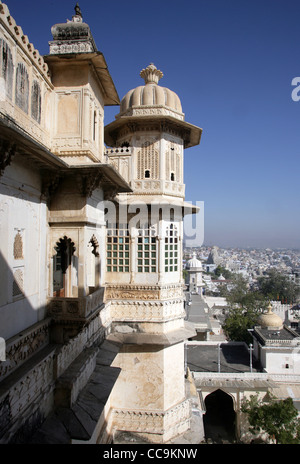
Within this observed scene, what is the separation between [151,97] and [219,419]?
20.6m

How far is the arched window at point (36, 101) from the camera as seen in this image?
6316 mm

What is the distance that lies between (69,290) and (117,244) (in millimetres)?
2946

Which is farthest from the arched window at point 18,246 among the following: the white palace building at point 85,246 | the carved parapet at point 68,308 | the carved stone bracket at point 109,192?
the carved stone bracket at point 109,192

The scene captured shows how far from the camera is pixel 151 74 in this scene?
12141mm

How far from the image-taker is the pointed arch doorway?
2005 centimetres

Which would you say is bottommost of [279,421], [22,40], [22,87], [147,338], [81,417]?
[279,421]

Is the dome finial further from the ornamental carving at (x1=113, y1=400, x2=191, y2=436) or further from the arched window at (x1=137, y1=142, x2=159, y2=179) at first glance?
the ornamental carving at (x1=113, y1=400, x2=191, y2=436)

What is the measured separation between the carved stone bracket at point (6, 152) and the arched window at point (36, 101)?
75.6 inches

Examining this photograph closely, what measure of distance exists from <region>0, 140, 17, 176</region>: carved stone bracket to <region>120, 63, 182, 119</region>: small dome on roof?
23.5ft

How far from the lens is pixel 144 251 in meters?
10.9

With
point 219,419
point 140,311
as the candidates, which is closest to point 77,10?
point 140,311

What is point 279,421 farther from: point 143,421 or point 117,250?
point 117,250
